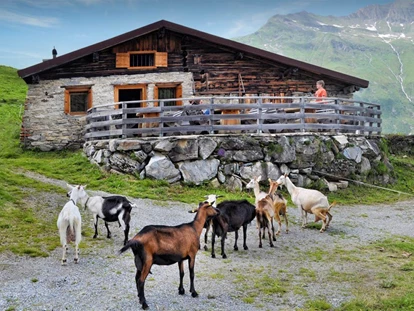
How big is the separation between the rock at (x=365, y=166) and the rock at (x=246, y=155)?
5.07 m

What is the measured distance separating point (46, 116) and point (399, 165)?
61.8 ft

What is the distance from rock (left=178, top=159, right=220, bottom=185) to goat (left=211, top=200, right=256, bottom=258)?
6092 millimetres

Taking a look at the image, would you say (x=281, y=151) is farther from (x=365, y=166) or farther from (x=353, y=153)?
(x=365, y=166)

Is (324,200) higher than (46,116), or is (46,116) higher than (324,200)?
(46,116)

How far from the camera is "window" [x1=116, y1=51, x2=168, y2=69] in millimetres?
23359

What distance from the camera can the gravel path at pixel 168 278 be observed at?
7.39m

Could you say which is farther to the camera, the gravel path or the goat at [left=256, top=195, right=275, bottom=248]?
the goat at [left=256, top=195, right=275, bottom=248]

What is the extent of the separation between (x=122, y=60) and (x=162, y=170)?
8.57 m

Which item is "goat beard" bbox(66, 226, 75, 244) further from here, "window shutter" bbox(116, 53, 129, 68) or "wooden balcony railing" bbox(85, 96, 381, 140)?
→ "window shutter" bbox(116, 53, 129, 68)

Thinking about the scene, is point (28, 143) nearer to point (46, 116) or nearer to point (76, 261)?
point (46, 116)

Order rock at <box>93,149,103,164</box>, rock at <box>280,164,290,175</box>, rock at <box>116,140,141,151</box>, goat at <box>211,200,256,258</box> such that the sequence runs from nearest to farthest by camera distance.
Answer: goat at <box>211,200,256,258</box>
rock at <box>116,140,141,151</box>
rock at <box>280,164,290,175</box>
rock at <box>93,149,103,164</box>

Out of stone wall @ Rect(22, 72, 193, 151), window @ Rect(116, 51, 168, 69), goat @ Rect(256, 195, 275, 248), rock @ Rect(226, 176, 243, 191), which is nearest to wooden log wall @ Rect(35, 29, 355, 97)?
window @ Rect(116, 51, 168, 69)

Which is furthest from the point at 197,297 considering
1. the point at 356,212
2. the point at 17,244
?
the point at 356,212

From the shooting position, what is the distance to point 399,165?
24.9m
